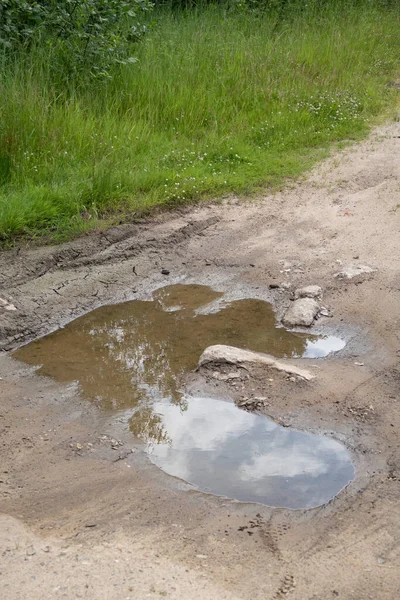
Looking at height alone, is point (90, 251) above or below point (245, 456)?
below

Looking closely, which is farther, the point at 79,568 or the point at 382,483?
the point at 382,483

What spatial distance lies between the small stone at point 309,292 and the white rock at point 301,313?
10cm

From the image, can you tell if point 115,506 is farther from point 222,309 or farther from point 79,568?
point 222,309

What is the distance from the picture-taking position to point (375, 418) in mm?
4262

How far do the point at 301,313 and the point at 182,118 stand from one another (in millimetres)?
3724

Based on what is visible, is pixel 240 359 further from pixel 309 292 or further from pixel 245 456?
pixel 309 292

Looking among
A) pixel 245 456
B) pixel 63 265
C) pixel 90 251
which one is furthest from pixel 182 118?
pixel 245 456

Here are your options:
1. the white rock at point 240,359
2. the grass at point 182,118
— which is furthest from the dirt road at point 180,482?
the grass at point 182,118

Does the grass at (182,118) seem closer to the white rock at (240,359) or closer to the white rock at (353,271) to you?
the white rock at (353,271)

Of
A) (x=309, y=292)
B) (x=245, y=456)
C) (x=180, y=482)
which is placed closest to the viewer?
(x=180, y=482)

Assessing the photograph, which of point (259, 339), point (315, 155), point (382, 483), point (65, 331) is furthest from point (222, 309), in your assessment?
point (315, 155)

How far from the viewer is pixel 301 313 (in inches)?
213

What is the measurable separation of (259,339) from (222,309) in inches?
20.2

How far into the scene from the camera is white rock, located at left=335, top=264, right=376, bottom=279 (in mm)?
5945
